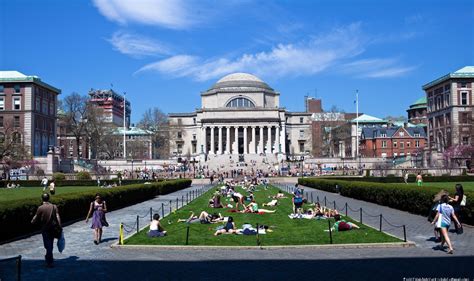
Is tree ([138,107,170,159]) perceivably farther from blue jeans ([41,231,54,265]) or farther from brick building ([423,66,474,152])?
blue jeans ([41,231,54,265])

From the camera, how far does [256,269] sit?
45.1 feet

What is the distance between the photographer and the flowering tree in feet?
266

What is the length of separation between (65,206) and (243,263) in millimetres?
12655

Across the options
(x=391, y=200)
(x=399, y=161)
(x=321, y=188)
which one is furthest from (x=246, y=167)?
(x=391, y=200)

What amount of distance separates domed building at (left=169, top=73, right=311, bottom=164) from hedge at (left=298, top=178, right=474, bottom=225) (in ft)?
245

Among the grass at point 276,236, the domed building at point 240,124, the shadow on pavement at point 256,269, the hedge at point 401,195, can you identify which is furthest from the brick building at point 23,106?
the shadow on pavement at point 256,269

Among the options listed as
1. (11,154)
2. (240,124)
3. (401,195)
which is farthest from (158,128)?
(401,195)

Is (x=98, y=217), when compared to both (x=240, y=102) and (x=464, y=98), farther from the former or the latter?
(x=240, y=102)

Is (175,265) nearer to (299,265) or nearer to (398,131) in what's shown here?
(299,265)

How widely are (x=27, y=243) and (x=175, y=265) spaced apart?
7.06 meters

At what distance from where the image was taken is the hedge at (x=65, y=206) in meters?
19.2

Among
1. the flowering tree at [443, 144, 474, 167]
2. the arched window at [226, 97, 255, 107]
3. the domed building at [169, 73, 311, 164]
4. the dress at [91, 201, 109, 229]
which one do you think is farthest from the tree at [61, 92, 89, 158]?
the dress at [91, 201, 109, 229]

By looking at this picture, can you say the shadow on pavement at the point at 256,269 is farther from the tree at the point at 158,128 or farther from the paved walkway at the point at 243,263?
the tree at the point at 158,128

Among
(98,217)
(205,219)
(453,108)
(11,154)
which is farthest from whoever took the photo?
(453,108)
